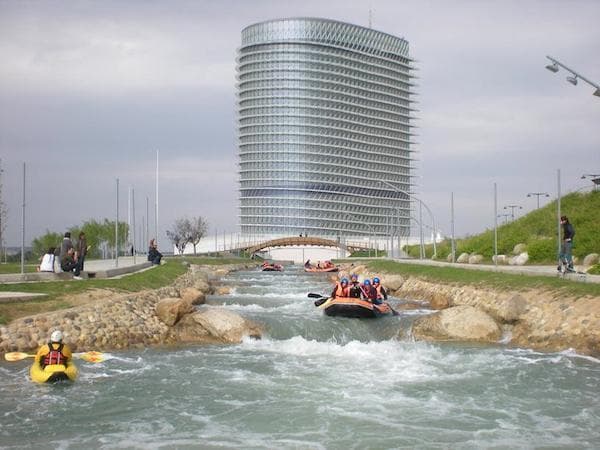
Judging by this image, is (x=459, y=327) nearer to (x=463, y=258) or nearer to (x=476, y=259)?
(x=476, y=259)

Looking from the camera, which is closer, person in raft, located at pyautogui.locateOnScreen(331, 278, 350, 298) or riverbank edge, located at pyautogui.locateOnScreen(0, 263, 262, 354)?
riverbank edge, located at pyautogui.locateOnScreen(0, 263, 262, 354)

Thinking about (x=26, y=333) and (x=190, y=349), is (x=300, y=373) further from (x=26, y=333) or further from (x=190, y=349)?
(x=26, y=333)

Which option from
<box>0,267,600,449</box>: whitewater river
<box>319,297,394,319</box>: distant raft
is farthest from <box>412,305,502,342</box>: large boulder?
<box>319,297,394,319</box>: distant raft

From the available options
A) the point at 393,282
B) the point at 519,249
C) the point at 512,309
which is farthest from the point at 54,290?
the point at 519,249

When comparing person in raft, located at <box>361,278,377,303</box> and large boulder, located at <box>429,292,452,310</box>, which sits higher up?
person in raft, located at <box>361,278,377,303</box>

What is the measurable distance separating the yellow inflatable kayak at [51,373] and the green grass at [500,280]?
16.8m

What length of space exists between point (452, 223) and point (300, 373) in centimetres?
3528

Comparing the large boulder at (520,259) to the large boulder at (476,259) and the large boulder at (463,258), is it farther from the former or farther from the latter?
the large boulder at (463,258)

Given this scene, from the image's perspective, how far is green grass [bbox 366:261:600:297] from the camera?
82.3 feet

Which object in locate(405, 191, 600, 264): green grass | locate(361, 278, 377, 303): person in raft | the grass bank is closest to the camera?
the grass bank

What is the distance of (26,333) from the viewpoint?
70.4 ft

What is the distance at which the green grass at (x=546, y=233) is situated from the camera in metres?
43.2

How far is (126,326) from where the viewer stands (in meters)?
24.4

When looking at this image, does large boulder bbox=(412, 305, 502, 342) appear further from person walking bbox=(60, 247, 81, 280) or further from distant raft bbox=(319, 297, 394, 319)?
person walking bbox=(60, 247, 81, 280)
